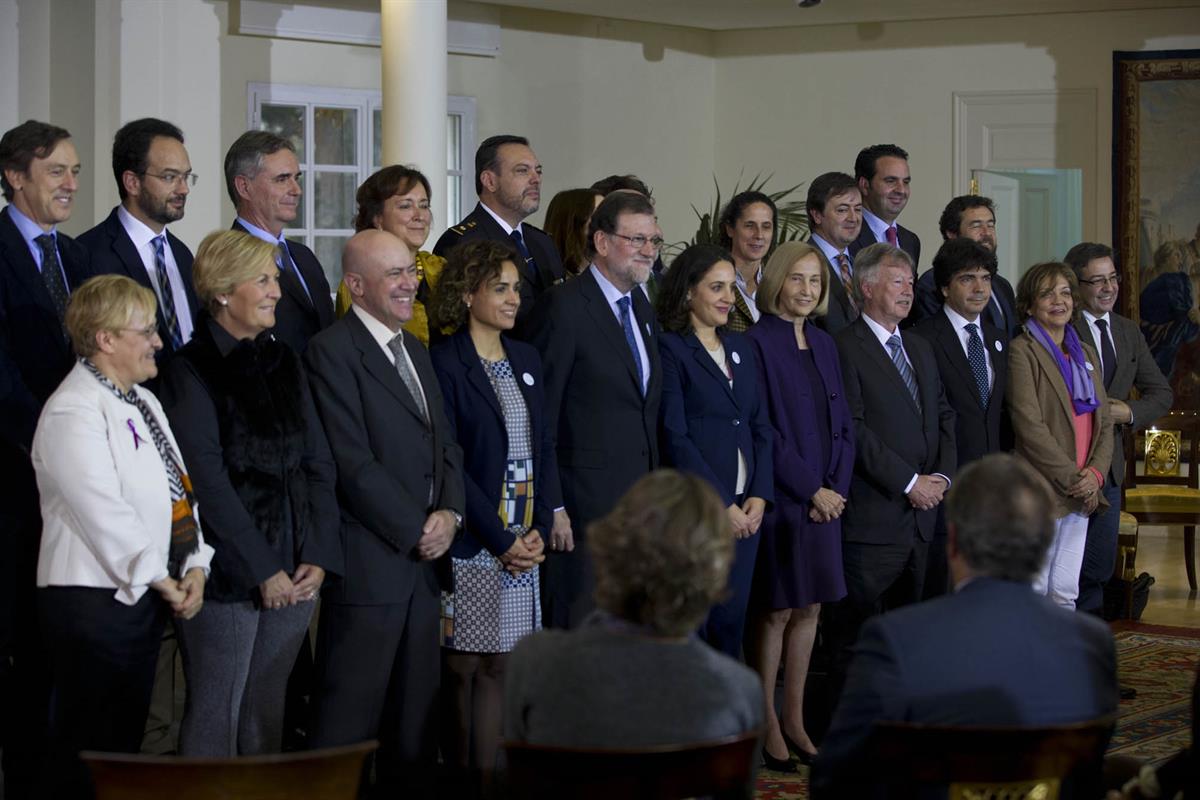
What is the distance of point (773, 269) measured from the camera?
4906mm

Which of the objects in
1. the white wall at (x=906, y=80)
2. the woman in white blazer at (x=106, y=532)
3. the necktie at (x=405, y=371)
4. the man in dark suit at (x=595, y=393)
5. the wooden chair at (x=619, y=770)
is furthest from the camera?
the white wall at (x=906, y=80)

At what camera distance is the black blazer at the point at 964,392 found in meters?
5.43

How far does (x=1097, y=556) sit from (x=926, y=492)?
3.62 ft

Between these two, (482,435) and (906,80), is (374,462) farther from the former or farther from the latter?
(906,80)

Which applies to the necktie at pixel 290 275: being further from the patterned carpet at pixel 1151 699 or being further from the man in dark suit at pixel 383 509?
the patterned carpet at pixel 1151 699

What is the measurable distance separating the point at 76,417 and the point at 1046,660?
2.07 meters

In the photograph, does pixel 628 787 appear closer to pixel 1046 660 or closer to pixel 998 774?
pixel 998 774

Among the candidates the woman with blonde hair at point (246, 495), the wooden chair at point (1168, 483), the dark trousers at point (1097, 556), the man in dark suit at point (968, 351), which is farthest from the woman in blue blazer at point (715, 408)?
the wooden chair at point (1168, 483)

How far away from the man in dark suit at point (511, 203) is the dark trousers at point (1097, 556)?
2249 millimetres

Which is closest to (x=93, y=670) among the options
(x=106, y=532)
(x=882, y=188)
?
(x=106, y=532)

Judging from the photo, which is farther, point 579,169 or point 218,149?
point 579,169

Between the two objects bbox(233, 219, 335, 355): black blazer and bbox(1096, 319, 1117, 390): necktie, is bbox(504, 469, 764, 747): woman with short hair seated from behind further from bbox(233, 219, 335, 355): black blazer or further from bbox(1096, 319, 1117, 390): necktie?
bbox(1096, 319, 1117, 390): necktie

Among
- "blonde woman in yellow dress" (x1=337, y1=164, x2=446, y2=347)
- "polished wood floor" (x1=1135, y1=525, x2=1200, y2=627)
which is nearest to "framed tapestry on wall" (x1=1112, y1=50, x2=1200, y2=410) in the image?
"polished wood floor" (x1=1135, y1=525, x2=1200, y2=627)

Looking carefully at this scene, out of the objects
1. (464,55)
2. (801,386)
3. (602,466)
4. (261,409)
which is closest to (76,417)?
(261,409)
